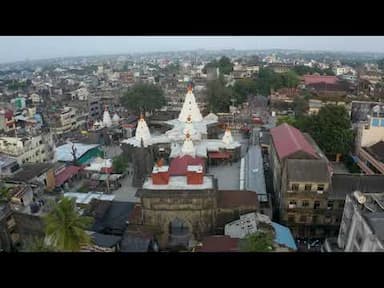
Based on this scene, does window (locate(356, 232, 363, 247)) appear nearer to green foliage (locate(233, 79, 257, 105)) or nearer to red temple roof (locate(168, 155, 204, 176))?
red temple roof (locate(168, 155, 204, 176))

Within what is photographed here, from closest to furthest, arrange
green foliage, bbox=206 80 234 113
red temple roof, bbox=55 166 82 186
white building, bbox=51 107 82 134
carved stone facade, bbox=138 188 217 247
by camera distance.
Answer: carved stone facade, bbox=138 188 217 247
red temple roof, bbox=55 166 82 186
white building, bbox=51 107 82 134
green foliage, bbox=206 80 234 113

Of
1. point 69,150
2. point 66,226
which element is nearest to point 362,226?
point 66,226

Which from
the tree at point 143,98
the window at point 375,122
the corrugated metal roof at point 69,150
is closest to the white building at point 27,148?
the corrugated metal roof at point 69,150

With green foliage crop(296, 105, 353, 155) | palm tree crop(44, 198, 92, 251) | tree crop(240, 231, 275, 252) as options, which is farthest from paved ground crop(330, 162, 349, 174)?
palm tree crop(44, 198, 92, 251)

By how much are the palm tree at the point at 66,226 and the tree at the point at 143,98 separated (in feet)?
65.8

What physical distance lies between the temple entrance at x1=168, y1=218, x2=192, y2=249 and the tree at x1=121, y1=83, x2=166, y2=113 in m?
17.2

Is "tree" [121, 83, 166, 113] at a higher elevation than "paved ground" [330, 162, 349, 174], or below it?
higher

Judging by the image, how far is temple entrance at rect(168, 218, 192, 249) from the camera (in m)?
11.7

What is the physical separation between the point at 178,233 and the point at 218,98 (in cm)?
1868


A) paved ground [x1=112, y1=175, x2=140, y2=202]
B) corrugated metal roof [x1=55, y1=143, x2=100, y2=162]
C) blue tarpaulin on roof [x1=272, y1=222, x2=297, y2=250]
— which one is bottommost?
paved ground [x1=112, y1=175, x2=140, y2=202]

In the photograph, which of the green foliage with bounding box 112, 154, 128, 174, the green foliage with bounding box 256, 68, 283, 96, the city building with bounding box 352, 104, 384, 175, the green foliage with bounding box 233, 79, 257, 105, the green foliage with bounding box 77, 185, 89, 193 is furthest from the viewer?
the green foliage with bounding box 256, 68, 283, 96

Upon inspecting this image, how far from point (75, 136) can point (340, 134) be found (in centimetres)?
1713
